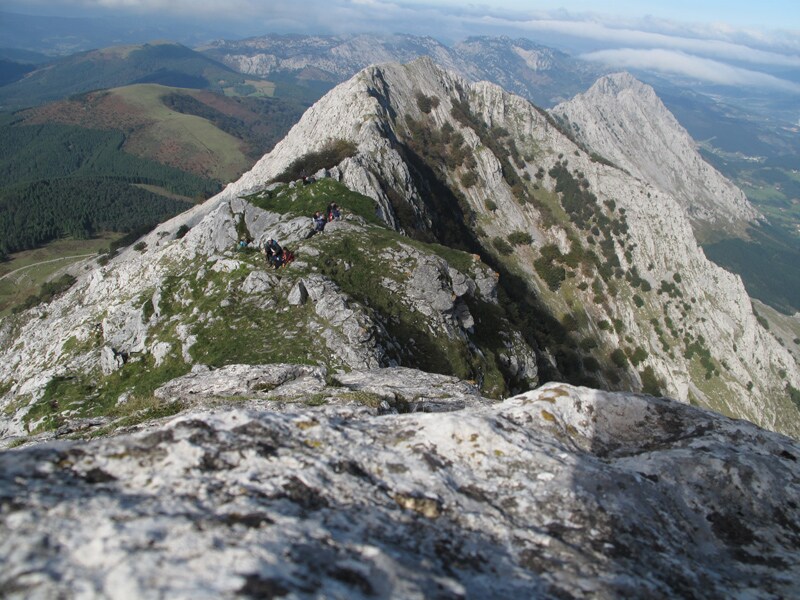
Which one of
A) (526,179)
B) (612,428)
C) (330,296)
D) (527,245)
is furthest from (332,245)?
(526,179)

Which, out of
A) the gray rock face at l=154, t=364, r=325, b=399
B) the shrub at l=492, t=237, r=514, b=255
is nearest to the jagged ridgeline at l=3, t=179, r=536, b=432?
the gray rock face at l=154, t=364, r=325, b=399

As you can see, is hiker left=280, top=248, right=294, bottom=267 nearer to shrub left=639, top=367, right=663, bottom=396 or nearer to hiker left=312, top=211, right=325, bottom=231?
hiker left=312, top=211, right=325, bottom=231

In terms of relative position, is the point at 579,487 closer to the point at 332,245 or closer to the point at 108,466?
the point at 108,466

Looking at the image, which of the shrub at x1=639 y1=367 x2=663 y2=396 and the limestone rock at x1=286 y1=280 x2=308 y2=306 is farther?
the shrub at x1=639 y1=367 x2=663 y2=396

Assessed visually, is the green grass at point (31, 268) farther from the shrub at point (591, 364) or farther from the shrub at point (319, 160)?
the shrub at point (591, 364)

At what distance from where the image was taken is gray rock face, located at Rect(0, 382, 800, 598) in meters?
4.69

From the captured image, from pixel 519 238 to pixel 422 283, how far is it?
6141 cm

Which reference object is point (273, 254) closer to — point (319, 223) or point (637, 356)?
point (319, 223)

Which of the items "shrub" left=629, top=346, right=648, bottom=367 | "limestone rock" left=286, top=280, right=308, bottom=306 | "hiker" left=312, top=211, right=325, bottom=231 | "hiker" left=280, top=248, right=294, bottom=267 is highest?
"hiker" left=312, top=211, right=325, bottom=231

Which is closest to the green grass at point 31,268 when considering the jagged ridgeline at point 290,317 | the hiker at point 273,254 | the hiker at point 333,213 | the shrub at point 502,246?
the jagged ridgeline at point 290,317

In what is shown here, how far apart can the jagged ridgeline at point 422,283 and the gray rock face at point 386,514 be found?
10955 millimetres

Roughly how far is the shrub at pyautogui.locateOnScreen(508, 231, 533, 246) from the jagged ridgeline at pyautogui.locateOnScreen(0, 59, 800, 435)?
40 cm

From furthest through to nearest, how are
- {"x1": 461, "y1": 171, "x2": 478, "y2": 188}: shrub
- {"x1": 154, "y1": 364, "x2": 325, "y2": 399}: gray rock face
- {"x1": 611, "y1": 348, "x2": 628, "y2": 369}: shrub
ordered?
{"x1": 461, "y1": 171, "x2": 478, "y2": 188}: shrub, {"x1": 611, "y1": 348, "x2": 628, "y2": 369}: shrub, {"x1": 154, "y1": 364, "x2": 325, "y2": 399}: gray rock face

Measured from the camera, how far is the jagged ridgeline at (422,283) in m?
30.5
